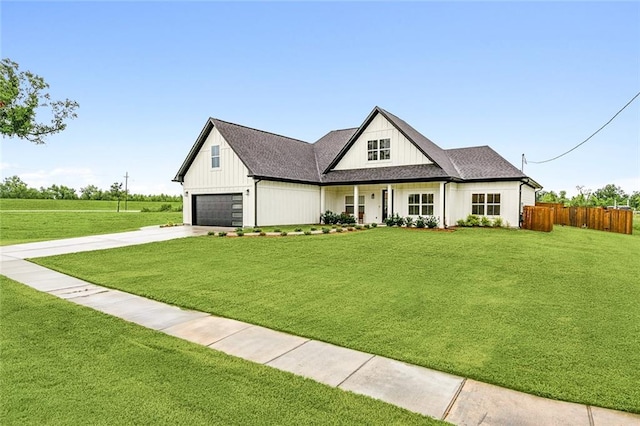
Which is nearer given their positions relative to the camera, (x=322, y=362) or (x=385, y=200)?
(x=322, y=362)

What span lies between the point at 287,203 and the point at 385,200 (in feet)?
21.7

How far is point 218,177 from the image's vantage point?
2112cm

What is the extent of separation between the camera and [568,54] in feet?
60.8

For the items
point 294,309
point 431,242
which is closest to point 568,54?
point 431,242

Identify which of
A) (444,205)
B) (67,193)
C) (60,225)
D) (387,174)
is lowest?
(60,225)

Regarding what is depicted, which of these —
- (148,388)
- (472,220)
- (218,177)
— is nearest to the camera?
(148,388)

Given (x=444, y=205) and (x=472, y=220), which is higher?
(x=444, y=205)

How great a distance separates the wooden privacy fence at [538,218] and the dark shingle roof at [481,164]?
6.63 ft

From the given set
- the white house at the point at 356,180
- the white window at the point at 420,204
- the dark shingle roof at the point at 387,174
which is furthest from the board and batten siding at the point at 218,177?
the white window at the point at 420,204

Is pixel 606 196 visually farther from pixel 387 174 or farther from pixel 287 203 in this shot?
pixel 287 203

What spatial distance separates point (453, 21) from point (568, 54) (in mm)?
6838

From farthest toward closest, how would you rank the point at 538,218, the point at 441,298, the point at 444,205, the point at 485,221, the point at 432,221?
the point at 485,221 < the point at 444,205 < the point at 432,221 < the point at 538,218 < the point at 441,298

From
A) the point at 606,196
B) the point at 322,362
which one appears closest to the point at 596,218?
the point at 322,362

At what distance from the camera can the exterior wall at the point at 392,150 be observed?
20719mm
